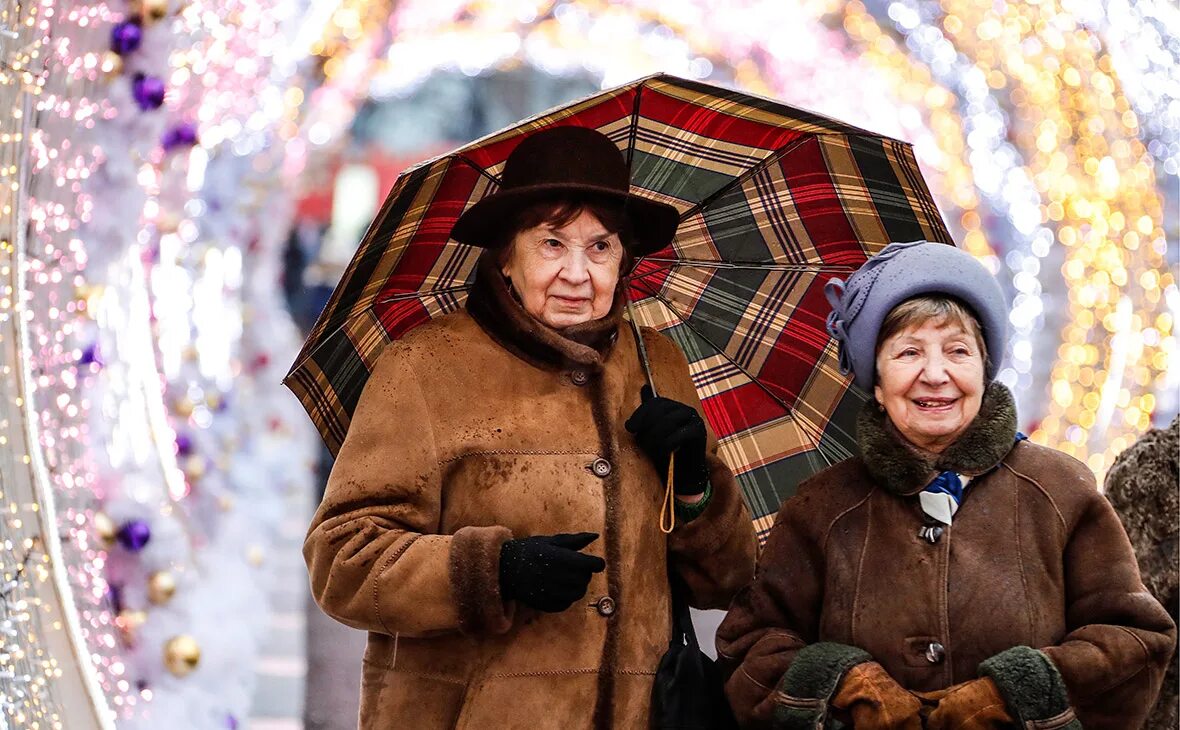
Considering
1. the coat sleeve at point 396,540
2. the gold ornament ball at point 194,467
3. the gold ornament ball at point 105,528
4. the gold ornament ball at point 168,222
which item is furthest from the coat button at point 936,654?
the gold ornament ball at point 194,467

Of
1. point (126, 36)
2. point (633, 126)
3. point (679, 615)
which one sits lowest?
point (679, 615)

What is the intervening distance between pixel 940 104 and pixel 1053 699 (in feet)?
13.5

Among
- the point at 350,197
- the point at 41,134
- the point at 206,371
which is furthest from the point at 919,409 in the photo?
the point at 350,197

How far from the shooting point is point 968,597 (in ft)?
6.89

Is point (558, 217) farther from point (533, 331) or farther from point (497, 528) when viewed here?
point (497, 528)

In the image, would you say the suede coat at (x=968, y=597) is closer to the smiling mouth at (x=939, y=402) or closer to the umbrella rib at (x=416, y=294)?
the smiling mouth at (x=939, y=402)

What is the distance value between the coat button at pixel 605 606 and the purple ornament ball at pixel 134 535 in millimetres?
1746

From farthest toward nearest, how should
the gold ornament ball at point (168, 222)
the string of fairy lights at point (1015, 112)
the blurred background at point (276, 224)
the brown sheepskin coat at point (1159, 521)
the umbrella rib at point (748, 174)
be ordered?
1. the string of fairy lights at point (1015, 112)
2. the gold ornament ball at point (168, 222)
3. the blurred background at point (276, 224)
4. the brown sheepskin coat at point (1159, 521)
5. the umbrella rib at point (748, 174)

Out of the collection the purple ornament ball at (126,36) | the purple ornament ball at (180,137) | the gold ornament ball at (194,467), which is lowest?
the gold ornament ball at (194,467)

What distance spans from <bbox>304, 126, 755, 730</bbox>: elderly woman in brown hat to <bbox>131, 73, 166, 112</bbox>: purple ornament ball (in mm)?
1335

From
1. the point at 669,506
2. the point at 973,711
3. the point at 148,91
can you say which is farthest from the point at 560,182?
the point at 148,91

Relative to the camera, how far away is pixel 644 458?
236 centimetres

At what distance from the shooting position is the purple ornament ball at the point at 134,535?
11.8 feet

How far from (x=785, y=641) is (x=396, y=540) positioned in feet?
1.93
